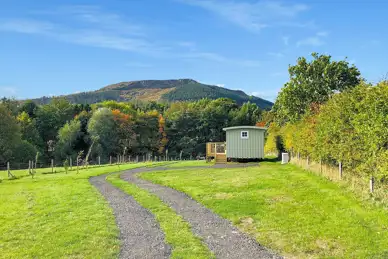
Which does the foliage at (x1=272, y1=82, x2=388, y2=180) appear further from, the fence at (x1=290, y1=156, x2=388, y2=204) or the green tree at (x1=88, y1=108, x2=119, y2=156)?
the green tree at (x1=88, y1=108, x2=119, y2=156)

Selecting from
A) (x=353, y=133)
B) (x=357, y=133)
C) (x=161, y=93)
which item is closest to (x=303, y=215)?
(x=357, y=133)

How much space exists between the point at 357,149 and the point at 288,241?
18.1 ft

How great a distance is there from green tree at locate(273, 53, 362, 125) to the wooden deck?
6.34 meters

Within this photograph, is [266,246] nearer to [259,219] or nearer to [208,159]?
[259,219]

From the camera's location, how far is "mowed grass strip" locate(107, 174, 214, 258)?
6961 millimetres

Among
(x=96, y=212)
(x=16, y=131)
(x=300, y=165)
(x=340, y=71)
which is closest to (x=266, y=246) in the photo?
(x=96, y=212)

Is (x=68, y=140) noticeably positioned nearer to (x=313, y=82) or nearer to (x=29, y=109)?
(x=29, y=109)

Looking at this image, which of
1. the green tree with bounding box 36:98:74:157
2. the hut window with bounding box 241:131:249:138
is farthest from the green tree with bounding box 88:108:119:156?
the hut window with bounding box 241:131:249:138

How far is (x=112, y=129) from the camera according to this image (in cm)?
5609

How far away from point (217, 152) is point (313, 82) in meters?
10.3

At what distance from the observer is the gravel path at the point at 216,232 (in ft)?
22.9

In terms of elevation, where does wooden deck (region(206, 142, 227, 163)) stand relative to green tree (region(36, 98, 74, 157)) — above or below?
below

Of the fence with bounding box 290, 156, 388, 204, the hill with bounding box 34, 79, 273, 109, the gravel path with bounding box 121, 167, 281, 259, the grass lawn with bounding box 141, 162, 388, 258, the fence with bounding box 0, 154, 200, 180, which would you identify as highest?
the hill with bounding box 34, 79, 273, 109

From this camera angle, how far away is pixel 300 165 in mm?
21234
